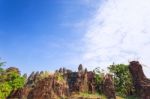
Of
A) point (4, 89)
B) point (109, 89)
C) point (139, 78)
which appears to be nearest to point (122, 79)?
point (109, 89)

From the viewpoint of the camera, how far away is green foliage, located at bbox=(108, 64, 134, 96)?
75062mm

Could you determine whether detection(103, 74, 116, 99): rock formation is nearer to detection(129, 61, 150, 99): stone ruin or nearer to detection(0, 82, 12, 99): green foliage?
detection(129, 61, 150, 99): stone ruin

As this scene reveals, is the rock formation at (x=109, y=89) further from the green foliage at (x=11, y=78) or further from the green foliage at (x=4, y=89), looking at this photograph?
the green foliage at (x=11, y=78)

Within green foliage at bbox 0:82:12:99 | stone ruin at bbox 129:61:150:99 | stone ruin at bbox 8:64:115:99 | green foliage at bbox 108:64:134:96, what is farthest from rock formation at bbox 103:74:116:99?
green foliage at bbox 0:82:12:99

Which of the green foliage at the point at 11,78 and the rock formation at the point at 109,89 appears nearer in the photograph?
the rock formation at the point at 109,89

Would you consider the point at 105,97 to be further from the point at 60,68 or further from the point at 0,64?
the point at 0,64

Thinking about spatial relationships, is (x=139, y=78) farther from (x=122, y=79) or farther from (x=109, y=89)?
(x=122, y=79)

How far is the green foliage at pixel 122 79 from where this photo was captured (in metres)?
75.1

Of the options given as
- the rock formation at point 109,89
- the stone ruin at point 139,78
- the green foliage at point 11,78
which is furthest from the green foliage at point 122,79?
the green foliage at point 11,78

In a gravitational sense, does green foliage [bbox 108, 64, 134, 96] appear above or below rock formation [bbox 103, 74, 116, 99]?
above

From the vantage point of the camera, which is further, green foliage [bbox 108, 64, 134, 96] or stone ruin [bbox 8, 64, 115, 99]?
green foliage [bbox 108, 64, 134, 96]

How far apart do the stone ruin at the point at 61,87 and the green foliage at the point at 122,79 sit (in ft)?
42.2

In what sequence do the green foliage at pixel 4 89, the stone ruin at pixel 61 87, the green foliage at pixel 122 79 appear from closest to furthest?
1. the stone ruin at pixel 61 87
2. the green foliage at pixel 4 89
3. the green foliage at pixel 122 79

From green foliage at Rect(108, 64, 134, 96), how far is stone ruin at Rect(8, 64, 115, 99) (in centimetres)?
1286
